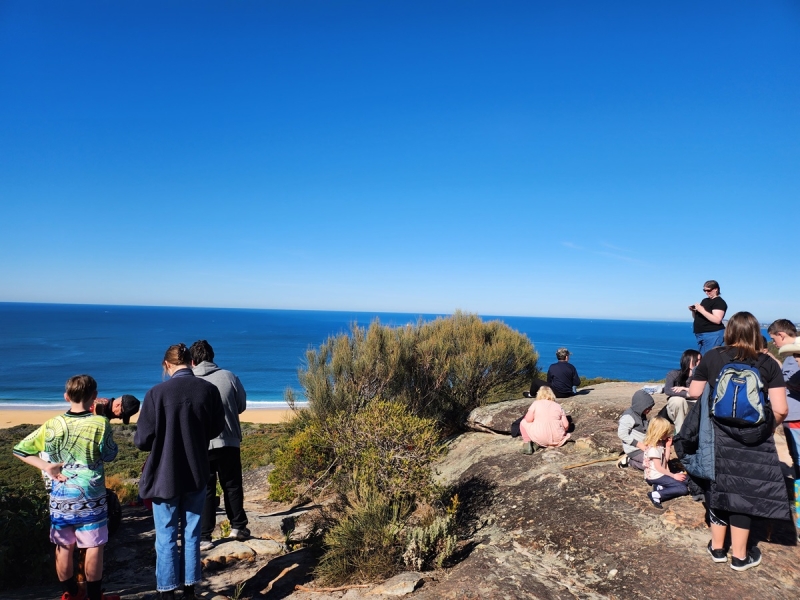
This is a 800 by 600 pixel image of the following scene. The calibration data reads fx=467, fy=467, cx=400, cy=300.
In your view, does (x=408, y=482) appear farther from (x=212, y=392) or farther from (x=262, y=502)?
(x=262, y=502)

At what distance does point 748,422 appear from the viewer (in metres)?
3.44

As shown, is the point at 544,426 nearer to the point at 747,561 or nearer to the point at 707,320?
the point at 747,561

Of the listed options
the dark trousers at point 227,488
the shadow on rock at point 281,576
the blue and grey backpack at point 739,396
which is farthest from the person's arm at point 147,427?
the blue and grey backpack at point 739,396

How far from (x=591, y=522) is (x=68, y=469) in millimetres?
4406

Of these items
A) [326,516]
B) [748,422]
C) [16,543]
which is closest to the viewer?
[748,422]

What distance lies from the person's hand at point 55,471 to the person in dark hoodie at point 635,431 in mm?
5478

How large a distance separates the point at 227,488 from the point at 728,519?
448cm

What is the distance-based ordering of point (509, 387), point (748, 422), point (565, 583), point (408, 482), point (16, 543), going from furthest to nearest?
point (509, 387) → point (408, 482) → point (16, 543) → point (565, 583) → point (748, 422)

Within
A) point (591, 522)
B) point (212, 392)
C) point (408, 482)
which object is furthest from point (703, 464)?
point (212, 392)

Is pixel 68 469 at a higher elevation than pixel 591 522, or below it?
higher

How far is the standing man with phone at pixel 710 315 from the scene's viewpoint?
7.02 metres

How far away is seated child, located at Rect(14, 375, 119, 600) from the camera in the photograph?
310 centimetres

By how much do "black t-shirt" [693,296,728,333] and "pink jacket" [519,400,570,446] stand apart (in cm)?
275

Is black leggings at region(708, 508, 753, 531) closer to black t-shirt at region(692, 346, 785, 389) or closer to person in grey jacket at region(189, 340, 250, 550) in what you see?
black t-shirt at region(692, 346, 785, 389)
